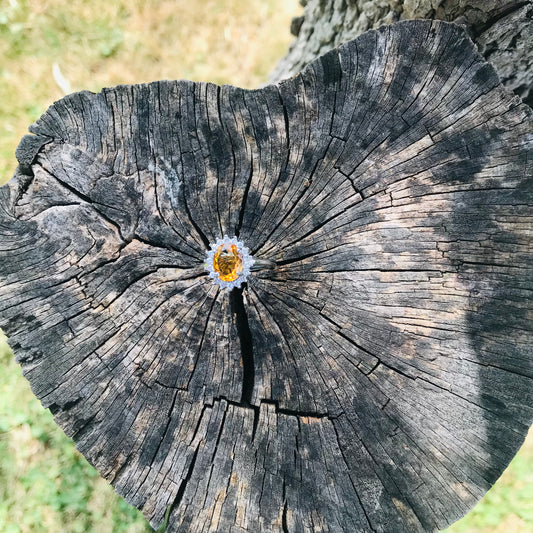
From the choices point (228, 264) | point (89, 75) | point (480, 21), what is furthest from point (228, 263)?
point (89, 75)

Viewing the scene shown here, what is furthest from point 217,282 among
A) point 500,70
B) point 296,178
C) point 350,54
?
point 500,70

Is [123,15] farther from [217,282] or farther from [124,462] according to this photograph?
[124,462]

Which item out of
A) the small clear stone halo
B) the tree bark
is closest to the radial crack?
the small clear stone halo

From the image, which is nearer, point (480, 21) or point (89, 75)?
point (480, 21)

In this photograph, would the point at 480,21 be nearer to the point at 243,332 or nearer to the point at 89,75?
the point at 243,332

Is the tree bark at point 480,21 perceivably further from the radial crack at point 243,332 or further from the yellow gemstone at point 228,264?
the radial crack at point 243,332

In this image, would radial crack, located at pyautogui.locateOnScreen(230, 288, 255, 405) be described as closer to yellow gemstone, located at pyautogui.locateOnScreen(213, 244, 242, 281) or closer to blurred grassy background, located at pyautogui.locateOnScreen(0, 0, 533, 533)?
yellow gemstone, located at pyautogui.locateOnScreen(213, 244, 242, 281)
